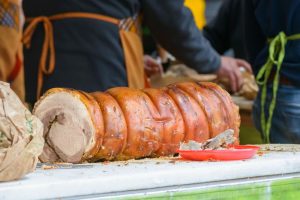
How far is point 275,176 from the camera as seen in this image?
4.83 ft

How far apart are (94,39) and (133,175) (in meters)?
1.56

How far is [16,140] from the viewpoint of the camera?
1.25 metres

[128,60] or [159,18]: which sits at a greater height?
[159,18]

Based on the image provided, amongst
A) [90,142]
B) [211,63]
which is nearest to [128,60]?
[211,63]

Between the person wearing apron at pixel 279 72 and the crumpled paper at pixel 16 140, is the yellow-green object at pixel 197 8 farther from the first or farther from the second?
the crumpled paper at pixel 16 140

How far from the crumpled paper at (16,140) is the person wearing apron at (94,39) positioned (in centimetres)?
148

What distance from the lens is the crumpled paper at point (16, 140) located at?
1236mm

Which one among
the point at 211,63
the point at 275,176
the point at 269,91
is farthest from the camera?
the point at 211,63

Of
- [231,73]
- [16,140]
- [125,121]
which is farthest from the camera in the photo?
[231,73]

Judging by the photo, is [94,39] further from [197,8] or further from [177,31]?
[197,8]

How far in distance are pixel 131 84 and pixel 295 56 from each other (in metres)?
0.74

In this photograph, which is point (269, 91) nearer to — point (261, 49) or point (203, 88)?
point (261, 49)

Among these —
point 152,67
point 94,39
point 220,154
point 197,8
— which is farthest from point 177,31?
point 197,8

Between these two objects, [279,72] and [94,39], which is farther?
[94,39]
